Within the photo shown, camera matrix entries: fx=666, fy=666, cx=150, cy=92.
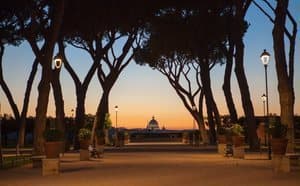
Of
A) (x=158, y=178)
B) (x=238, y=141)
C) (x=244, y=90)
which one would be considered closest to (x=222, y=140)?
(x=238, y=141)

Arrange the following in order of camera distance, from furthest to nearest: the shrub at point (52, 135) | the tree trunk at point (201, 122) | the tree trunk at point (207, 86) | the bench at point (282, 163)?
the tree trunk at point (201, 122) → the tree trunk at point (207, 86) → the shrub at point (52, 135) → the bench at point (282, 163)

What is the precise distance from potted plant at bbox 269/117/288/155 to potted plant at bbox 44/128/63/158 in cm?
695

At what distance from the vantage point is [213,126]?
57.9 meters

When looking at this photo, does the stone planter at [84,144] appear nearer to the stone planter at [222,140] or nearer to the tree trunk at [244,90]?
the stone planter at [222,140]

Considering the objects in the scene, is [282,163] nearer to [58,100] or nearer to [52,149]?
[52,149]

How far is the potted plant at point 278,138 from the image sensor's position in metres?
21.1

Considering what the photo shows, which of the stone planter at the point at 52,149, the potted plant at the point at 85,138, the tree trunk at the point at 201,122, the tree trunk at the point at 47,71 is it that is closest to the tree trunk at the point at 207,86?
the tree trunk at the point at 201,122

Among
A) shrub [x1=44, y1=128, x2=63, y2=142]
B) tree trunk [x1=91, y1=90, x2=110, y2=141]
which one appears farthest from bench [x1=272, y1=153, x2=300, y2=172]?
tree trunk [x1=91, y1=90, x2=110, y2=141]

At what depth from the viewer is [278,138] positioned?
70.2 feet

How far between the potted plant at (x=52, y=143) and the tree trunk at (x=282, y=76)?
8.13 meters

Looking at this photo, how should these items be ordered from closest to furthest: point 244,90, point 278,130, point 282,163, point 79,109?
point 282,163 → point 278,130 → point 244,90 → point 79,109

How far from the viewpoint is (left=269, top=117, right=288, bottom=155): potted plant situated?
21109mm

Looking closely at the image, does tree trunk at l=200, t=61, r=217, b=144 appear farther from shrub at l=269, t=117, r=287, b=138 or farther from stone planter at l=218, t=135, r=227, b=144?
shrub at l=269, t=117, r=287, b=138

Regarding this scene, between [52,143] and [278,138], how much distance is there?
7300 millimetres
